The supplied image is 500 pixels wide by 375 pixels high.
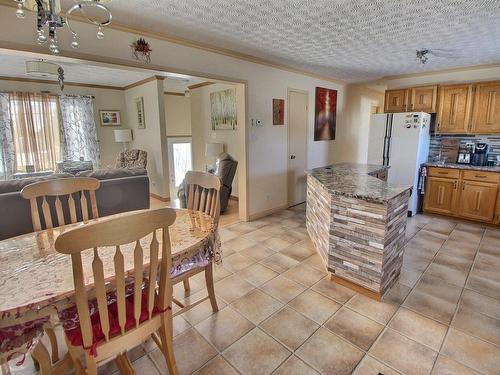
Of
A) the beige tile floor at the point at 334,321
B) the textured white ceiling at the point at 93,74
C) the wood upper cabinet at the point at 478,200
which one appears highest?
the textured white ceiling at the point at 93,74

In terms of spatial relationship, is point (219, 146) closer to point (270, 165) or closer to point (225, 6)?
point (270, 165)

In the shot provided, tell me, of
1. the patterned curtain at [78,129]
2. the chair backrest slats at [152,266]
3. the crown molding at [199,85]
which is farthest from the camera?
the patterned curtain at [78,129]

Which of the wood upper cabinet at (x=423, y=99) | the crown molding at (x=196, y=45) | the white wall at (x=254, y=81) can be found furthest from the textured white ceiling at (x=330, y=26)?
the wood upper cabinet at (x=423, y=99)

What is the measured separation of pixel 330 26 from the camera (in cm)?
284

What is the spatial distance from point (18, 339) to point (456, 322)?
275 cm

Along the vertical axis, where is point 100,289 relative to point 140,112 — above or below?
below

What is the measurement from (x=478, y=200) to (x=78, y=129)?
7609 mm

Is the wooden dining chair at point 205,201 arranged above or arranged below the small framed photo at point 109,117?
below

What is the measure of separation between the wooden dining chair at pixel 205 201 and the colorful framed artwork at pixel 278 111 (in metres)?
2.46

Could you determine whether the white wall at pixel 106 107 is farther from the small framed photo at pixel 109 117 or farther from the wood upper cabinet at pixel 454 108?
the wood upper cabinet at pixel 454 108

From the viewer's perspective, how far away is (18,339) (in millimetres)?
1257

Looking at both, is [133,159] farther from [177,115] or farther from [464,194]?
[464,194]

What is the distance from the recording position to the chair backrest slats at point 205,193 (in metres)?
2.13

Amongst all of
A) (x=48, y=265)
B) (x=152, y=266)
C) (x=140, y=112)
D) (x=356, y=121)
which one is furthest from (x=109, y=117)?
(x=152, y=266)
